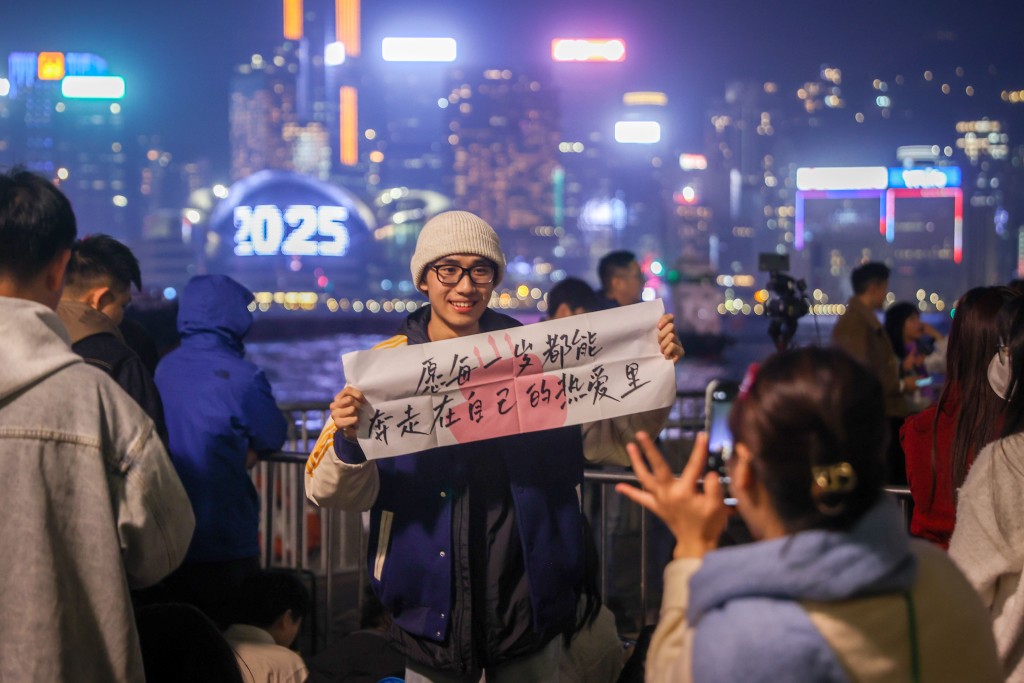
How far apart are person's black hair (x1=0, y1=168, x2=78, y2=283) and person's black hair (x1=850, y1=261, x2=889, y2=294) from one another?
21.3 ft

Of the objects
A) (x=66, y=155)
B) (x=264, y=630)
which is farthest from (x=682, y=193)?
(x=264, y=630)

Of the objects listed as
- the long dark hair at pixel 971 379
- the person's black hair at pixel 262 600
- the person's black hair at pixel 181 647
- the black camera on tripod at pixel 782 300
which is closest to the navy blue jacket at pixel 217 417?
the person's black hair at pixel 262 600

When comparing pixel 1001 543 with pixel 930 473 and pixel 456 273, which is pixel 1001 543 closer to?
pixel 930 473

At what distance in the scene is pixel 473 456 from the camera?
110 inches

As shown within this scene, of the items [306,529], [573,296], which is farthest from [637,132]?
[306,529]

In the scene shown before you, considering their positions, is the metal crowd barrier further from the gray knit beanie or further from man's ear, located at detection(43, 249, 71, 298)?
man's ear, located at detection(43, 249, 71, 298)

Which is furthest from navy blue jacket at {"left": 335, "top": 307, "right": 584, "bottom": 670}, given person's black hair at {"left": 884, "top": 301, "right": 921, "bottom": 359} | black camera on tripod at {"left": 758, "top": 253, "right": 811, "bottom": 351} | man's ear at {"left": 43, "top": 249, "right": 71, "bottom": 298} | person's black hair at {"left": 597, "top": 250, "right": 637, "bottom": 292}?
person's black hair at {"left": 884, "top": 301, "right": 921, "bottom": 359}

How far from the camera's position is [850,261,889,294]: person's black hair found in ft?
25.2

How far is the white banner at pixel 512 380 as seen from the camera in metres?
2.73

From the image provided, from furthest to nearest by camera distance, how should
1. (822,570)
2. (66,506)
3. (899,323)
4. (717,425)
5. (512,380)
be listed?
(717,425) → (899,323) → (512,380) → (66,506) → (822,570)

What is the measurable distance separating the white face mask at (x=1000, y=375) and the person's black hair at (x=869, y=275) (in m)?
5.04

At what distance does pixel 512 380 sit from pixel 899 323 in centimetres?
683

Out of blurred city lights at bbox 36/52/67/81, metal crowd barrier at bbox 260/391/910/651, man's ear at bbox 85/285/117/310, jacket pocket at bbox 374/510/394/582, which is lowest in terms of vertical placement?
metal crowd barrier at bbox 260/391/910/651

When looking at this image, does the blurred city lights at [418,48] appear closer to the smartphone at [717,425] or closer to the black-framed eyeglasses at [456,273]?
the smartphone at [717,425]
